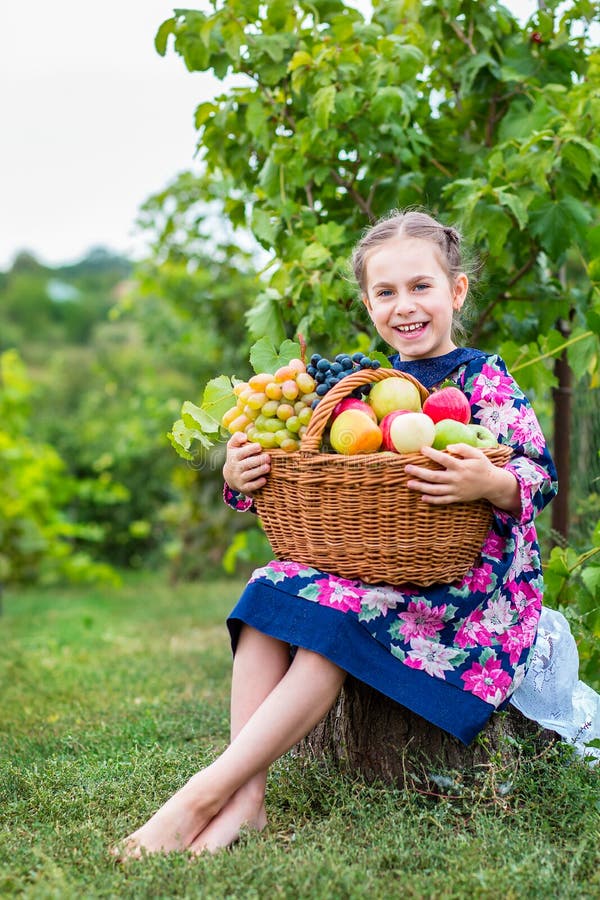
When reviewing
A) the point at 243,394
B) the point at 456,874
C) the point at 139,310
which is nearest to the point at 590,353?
the point at 243,394

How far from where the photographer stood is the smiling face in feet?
7.67

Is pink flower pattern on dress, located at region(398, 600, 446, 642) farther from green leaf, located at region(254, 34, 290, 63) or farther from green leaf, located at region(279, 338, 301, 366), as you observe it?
green leaf, located at region(254, 34, 290, 63)

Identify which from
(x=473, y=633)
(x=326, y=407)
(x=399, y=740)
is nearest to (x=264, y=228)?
(x=326, y=407)

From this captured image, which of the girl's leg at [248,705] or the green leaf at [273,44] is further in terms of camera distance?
the green leaf at [273,44]

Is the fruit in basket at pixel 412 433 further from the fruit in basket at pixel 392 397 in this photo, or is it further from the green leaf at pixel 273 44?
the green leaf at pixel 273 44

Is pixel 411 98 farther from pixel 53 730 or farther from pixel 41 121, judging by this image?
pixel 41 121

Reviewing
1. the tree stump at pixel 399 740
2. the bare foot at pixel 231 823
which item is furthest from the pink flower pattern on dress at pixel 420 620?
the bare foot at pixel 231 823

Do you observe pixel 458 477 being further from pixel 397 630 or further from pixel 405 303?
pixel 405 303

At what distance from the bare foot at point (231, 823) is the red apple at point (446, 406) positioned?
0.93 m

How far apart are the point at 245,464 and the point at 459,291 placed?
84 cm

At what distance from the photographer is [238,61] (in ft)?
10.3

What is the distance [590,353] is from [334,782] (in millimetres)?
1530

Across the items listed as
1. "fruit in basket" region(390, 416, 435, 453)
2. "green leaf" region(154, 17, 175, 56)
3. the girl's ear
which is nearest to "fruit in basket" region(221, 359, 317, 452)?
"fruit in basket" region(390, 416, 435, 453)

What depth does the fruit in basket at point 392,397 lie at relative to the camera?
2008 millimetres
